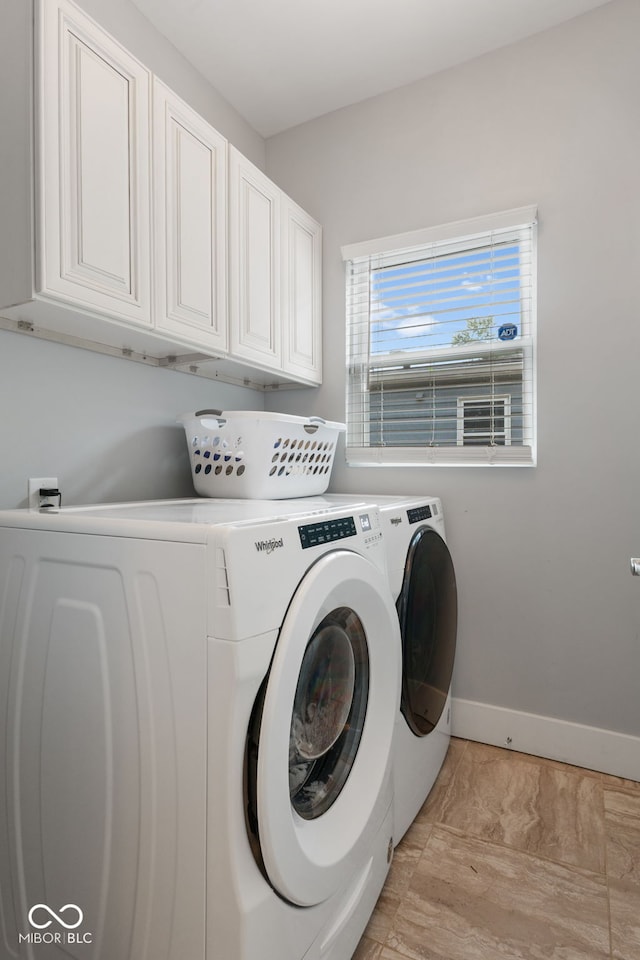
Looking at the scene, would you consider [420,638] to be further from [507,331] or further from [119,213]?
[119,213]

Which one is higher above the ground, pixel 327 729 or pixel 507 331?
A: pixel 507 331

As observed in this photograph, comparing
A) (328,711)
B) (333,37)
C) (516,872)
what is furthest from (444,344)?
(516,872)

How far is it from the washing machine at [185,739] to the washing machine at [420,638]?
10.6 inches

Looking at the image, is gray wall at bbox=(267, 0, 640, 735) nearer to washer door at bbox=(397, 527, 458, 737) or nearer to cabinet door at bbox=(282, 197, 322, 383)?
washer door at bbox=(397, 527, 458, 737)

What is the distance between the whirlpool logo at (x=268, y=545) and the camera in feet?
2.96

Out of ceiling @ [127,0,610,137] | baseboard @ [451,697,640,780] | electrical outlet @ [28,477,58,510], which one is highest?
ceiling @ [127,0,610,137]

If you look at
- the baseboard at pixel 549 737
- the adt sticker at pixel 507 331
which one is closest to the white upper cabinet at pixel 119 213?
the adt sticker at pixel 507 331

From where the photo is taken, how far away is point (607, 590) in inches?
74.6

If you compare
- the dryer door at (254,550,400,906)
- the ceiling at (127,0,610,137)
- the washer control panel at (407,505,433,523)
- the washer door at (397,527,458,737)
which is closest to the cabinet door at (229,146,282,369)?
the ceiling at (127,0,610,137)

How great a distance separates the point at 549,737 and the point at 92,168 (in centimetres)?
234

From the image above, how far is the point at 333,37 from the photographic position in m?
1.99

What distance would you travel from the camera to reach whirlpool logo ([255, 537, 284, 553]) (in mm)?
902

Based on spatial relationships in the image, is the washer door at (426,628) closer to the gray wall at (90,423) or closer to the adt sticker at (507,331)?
the adt sticker at (507,331)

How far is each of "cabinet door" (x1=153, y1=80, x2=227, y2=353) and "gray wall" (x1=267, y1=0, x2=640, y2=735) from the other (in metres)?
0.91
